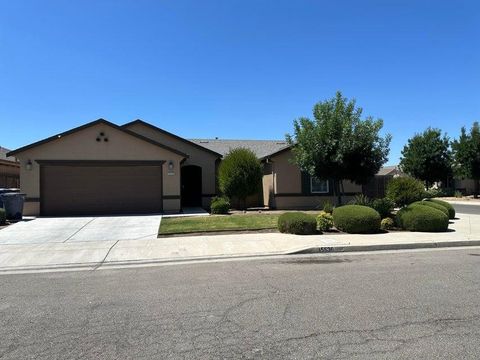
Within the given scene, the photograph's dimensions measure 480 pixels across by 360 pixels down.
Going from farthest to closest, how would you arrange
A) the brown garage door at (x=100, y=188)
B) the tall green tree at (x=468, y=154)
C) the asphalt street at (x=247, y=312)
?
the tall green tree at (x=468, y=154) → the brown garage door at (x=100, y=188) → the asphalt street at (x=247, y=312)

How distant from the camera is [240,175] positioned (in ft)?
72.7

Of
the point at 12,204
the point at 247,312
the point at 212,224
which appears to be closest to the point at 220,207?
the point at 212,224

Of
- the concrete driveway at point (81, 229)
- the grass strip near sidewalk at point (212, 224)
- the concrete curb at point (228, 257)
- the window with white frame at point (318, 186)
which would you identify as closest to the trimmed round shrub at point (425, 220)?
the concrete curb at point (228, 257)

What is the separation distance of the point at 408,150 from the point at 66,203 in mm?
32220

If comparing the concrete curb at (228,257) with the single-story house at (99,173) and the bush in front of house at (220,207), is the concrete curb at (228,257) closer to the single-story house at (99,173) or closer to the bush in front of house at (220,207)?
the bush in front of house at (220,207)

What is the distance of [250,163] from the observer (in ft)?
73.8

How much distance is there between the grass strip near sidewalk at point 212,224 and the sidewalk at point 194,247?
118cm

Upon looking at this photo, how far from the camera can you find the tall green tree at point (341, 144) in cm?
1698

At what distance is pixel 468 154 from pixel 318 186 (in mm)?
20225

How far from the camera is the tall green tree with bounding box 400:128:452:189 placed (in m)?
39.7

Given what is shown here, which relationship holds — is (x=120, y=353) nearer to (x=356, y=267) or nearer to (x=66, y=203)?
(x=356, y=267)

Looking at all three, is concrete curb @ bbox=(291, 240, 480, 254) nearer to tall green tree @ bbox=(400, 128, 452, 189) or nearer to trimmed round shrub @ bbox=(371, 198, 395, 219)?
trimmed round shrub @ bbox=(371, 198, 395, 219)

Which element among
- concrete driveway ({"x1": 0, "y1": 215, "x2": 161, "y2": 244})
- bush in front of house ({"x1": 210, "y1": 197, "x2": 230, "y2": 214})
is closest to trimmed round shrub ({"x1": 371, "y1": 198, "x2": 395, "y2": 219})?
bush in front of house ({"x1": 210, "y1": 197, "x2": 230, "y2": 214})

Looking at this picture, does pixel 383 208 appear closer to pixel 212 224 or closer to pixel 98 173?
pixel 212 224
